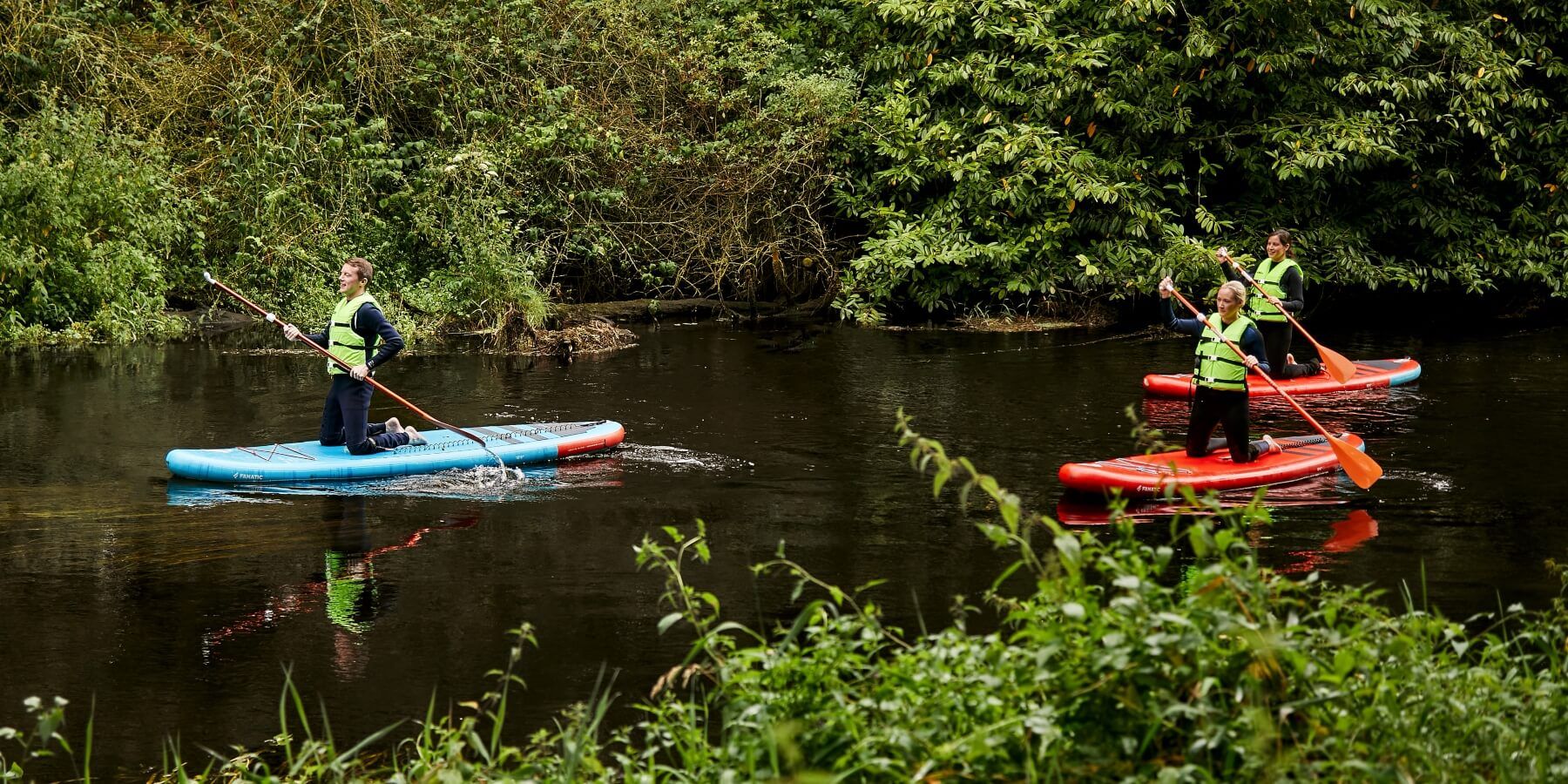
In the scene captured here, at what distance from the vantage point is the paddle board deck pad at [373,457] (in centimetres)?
1084

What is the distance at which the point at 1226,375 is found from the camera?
10.3 meters

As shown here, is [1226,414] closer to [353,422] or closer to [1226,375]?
[1226,375]

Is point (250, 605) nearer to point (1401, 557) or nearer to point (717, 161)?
point (1401, 557)

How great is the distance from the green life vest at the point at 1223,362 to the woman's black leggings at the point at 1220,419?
2.2 inches

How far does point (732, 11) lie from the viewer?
23094 millimetres

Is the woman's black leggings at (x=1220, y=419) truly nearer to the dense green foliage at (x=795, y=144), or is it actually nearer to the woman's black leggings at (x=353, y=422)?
the woman's black leggings at (x=353, y=422)

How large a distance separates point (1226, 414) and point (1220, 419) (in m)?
0.19

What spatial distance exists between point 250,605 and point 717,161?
Result: 1447 centimetres

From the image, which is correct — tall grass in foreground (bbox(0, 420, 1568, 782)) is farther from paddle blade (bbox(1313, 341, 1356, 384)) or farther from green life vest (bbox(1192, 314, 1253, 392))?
paddle blade (bbox(1313, 341, 1356, 384))

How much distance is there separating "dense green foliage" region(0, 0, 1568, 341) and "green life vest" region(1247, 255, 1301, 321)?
16.1 ft

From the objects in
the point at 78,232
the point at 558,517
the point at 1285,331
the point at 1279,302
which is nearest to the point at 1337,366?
the point at 1285,331

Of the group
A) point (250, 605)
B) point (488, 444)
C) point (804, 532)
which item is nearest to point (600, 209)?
point (488, 444)

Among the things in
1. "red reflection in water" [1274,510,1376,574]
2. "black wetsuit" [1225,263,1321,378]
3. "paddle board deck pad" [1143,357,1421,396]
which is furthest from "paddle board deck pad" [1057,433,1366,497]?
"paddle board deck pad" [1143,357,1421,396]

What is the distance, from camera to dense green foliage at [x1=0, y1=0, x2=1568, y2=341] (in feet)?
64.3
